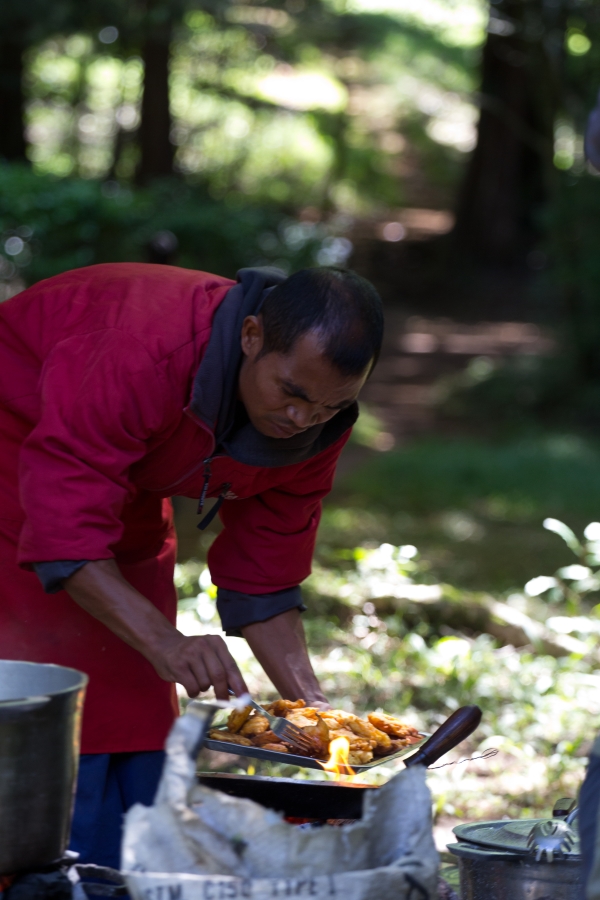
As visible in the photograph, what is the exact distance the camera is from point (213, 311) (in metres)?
2.46

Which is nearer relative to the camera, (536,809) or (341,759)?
(341,759)

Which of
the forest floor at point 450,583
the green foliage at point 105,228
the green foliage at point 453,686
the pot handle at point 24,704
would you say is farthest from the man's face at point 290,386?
the green foliage at point 105,228

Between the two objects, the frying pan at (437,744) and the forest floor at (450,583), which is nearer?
the frying pan at (437,744)

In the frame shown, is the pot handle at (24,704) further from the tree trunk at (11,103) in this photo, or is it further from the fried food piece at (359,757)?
the tree trunk at (11,103)

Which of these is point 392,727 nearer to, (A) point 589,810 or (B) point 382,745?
(B) point 382,745

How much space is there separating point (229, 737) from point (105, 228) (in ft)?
21.7

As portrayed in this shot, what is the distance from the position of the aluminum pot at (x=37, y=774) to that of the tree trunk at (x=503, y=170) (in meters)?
15.1

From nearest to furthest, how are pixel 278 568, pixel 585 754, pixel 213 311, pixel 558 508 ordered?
pixel 213 311 < pixel 278 568 < pixel 585 754 < pixel 558 508

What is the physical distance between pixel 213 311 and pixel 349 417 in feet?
1.38

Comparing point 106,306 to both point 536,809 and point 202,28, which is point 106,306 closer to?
point 536,809

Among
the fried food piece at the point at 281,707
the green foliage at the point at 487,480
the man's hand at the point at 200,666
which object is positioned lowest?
the green foliage at the point at 487,480

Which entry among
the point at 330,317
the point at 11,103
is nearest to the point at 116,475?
the point at 330,317

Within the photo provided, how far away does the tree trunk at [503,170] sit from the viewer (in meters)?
17.7

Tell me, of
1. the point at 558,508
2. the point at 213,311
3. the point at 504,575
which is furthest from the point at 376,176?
the point at 213,311
